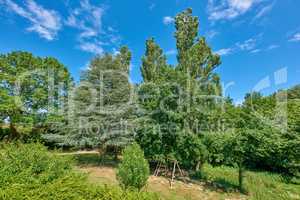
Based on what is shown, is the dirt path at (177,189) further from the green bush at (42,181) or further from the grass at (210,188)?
the green bush at (42,181)

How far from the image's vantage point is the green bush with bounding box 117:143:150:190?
584 centimetres

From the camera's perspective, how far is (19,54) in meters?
14.8

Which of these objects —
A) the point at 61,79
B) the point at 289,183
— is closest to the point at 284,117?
the point at 289,183

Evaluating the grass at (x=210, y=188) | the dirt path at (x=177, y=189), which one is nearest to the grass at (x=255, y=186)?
the grass at (x=210, y=188)

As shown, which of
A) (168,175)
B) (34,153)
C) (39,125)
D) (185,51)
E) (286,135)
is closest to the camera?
(34,153)

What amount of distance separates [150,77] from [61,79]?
24.2ft

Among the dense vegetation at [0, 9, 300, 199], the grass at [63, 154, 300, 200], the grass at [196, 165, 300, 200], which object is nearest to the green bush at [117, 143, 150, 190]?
the dense vegetation at [0, 9, 300, 199]

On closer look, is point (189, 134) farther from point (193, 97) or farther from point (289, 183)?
point (289, 183)

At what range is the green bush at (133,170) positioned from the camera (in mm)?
5836

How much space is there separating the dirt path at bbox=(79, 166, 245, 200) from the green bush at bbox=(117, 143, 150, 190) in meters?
1.37

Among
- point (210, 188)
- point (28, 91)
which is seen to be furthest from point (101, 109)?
point (28, 91)

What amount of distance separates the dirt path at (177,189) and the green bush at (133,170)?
137 cm

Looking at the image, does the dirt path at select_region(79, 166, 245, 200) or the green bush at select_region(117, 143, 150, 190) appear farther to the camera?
the dirt path at select_region(79, 166, 245, 200)

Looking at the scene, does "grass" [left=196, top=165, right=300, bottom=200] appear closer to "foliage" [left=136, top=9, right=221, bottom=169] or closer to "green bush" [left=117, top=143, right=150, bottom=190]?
"foliage" [left=136, top=9, right=221, bottom=169]
